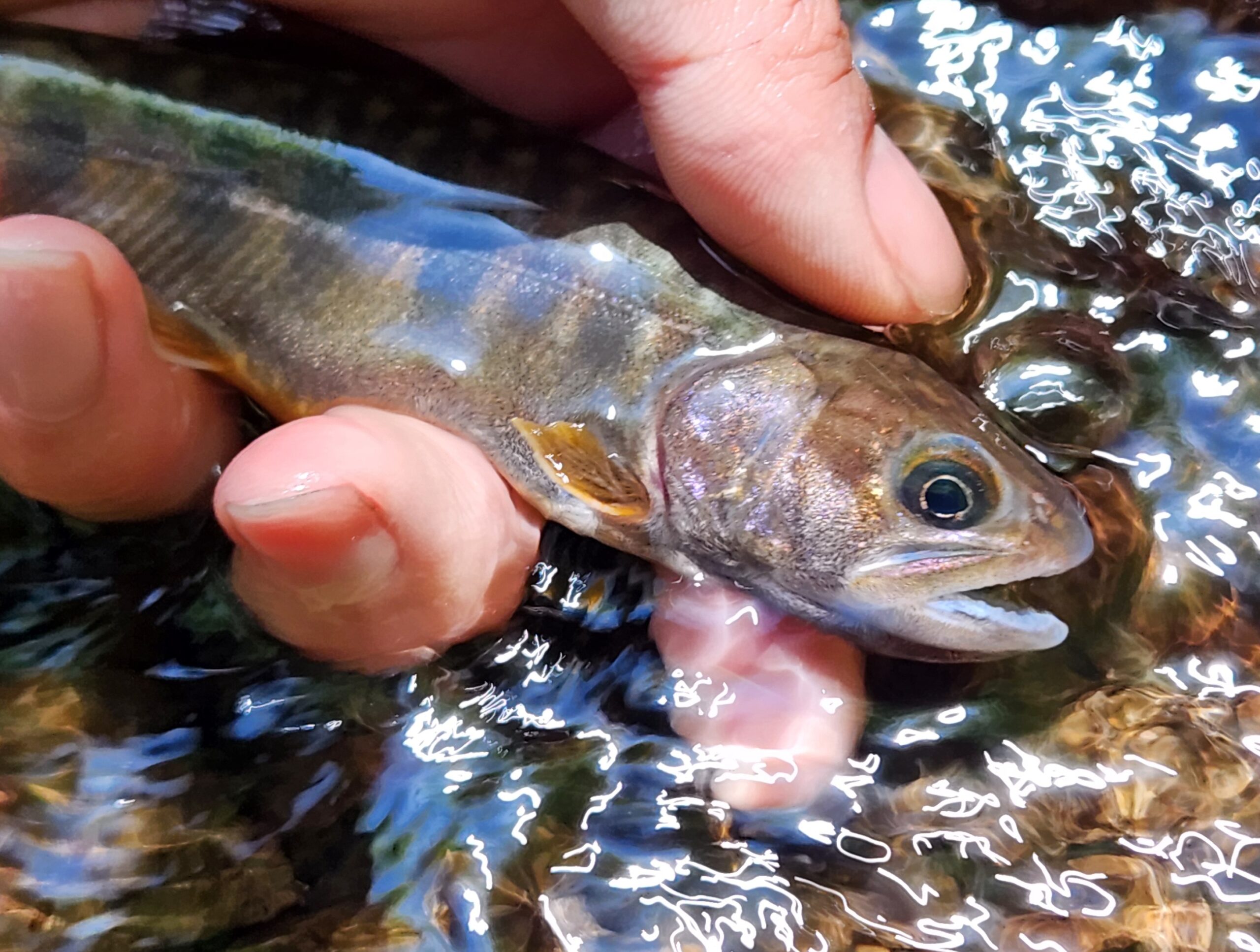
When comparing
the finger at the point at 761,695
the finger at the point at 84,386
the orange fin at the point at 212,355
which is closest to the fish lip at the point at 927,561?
the finger at the point at 761,695

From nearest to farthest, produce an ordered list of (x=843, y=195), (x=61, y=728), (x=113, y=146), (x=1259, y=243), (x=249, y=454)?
(x=249, y=454)
(x=843, y=195)
(x=61, y=728)
(x=113, y=146)
(x=1259, y=243)

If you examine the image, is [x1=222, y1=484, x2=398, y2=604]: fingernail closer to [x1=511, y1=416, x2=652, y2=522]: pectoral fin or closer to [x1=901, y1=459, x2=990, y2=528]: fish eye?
[x1=511, y1=416, x2=652, y2=522]: pectoral fin

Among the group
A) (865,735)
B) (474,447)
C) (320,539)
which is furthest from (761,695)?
(320,539)

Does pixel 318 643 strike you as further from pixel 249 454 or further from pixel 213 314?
pixel 213 314

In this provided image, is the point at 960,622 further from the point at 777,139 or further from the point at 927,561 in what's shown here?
the point at 777,139

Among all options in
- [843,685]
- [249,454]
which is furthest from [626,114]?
[843,685]
